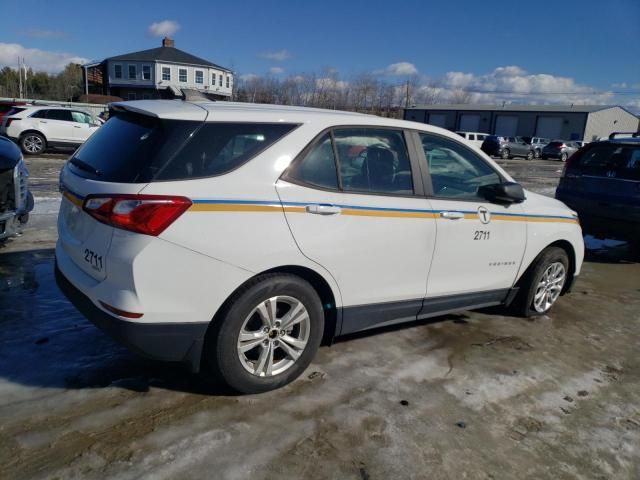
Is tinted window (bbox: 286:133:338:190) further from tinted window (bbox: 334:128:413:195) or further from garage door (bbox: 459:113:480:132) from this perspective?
garage door (bbox: 459:113:480:132)

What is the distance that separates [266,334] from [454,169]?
199cm

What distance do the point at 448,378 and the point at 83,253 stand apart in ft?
8.26

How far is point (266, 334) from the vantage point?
315cm

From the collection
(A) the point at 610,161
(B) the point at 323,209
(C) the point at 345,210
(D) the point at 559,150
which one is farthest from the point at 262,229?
(D) the point at 559,150

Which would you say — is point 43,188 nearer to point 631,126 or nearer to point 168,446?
point 168,446

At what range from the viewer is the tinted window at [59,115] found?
17245 millimetres

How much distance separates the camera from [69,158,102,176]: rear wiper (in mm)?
3043

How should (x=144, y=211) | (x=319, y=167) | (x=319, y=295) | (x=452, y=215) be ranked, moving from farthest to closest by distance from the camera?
(x=452, y=215), (x=319, y=295), (x=319, y=167), (x=144, y=211)

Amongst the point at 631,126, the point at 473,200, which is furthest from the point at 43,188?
the point at 631,126

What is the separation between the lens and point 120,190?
2754 mm

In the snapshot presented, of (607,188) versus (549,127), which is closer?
(607,188)

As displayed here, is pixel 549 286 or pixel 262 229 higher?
pixel 262 229

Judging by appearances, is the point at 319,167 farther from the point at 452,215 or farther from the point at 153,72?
the point at 153,72

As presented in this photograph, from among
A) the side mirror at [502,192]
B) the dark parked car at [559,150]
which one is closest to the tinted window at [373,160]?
the side mirror at [502,192]
